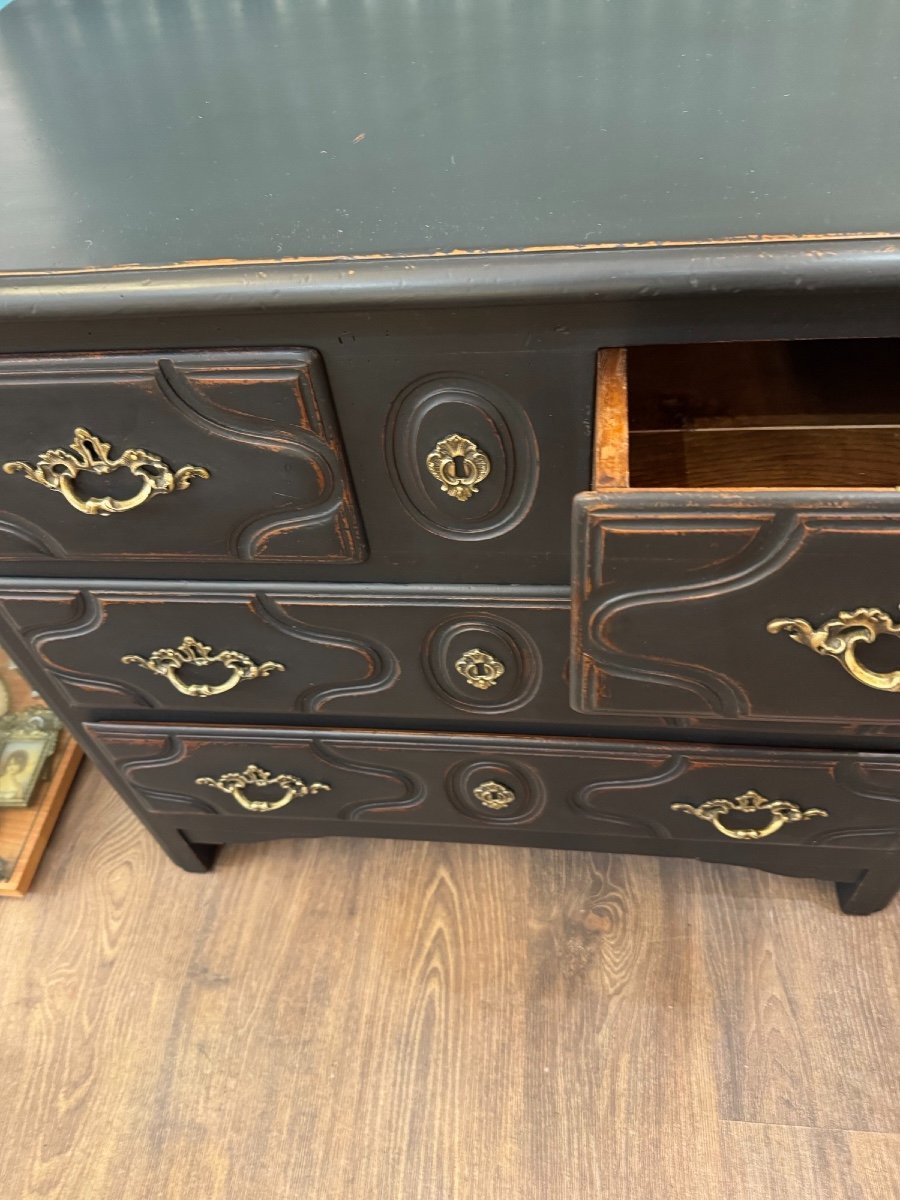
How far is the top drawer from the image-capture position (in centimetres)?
52

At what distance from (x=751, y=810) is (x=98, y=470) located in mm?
644

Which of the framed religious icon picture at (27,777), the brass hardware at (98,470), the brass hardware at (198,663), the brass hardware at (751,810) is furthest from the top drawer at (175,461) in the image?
the framed religious icon picture at (27,777)

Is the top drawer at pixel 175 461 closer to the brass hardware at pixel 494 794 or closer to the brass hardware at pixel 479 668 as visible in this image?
the brass hardware at pixel 479 668

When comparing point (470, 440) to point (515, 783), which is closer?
point (470, 440)

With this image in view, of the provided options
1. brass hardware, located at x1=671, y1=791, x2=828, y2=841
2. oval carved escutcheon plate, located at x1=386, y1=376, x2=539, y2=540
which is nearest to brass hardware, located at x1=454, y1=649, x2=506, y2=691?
oval carved escutcheon plate, located at x1=386, y1=376, x2=539, y2=540

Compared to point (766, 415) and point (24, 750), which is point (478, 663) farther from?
point (24, 750)

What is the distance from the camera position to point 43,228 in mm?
511

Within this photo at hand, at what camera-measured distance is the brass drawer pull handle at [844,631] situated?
18.8 inches

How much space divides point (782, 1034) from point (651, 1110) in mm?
172

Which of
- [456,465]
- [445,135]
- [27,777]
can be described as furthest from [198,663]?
[27,777]

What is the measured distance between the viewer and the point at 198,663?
0.74 meters

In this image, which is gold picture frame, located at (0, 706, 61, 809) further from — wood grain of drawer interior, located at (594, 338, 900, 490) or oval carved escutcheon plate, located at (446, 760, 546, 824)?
wood grain of drawer interior, located at (594, 338, 900, 490)

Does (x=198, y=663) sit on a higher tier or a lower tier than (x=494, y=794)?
higher

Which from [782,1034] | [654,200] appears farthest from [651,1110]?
[654,200]
